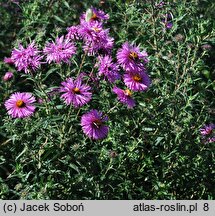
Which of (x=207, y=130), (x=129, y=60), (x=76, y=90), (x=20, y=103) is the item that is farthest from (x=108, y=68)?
(x=207, y=130)

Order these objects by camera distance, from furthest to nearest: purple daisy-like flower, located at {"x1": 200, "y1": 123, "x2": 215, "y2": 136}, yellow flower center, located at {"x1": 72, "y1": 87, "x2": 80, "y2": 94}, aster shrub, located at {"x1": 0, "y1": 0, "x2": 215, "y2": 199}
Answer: purple daisy-like flower, located at {"x1": 200, "y1": 123, "x2": 215, "y2": 136} → aster shrub, located at {"x1": 0, "y1": 0, "x2": 215, "y2": 199} → yellow flower center, located at {"x1": 72, "y1": 87, "x2": 80, "y2": 94}

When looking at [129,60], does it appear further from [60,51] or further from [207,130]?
[207,130]

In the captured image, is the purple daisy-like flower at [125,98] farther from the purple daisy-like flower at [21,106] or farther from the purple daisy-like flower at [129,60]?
the purple daisy-like flower at [21,106]

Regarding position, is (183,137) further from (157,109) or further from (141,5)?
(141,5)

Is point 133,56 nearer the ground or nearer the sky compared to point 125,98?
nearer the sky

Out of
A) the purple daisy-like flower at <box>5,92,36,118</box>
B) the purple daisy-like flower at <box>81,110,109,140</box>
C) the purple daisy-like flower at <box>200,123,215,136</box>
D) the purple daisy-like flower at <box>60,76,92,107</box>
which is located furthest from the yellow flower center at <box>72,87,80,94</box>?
the purple daisy-like flower at <box>200,123,215,136</box>

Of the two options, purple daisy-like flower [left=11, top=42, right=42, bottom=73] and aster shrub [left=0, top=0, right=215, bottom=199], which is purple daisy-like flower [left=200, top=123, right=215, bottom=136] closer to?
aster shrub [left=0, top=0, right=215, bottom=199]

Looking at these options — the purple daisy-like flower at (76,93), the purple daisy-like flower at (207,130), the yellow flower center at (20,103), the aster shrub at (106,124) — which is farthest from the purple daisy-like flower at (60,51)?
the purple daisy-like flower at (207,130)
